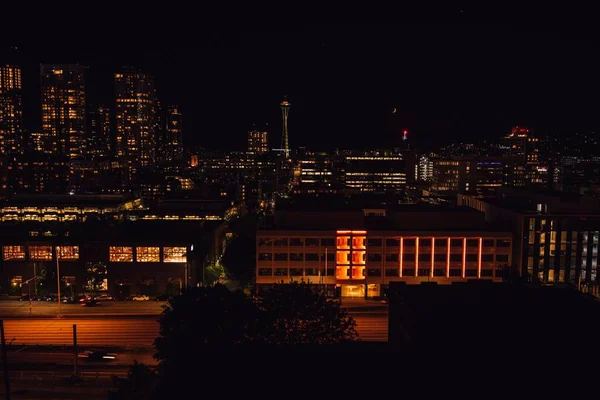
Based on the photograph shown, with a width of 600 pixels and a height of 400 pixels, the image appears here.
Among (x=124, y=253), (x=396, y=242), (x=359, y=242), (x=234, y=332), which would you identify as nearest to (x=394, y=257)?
(x=396, y=242)

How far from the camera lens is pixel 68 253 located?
44688mm

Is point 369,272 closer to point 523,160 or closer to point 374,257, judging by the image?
point 374,257

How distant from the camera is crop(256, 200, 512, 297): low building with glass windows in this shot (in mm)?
45406

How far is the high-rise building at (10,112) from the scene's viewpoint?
16875 centimetres

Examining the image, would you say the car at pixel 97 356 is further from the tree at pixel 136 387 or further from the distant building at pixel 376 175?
the distant building at pixel 376 175

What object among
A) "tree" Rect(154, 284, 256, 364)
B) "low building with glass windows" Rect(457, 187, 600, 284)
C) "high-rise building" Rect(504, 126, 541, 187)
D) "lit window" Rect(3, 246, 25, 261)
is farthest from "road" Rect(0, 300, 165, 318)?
"high-rise building" Rect(504, 126, 541, 187)

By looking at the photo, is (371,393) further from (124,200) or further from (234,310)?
(124,200)

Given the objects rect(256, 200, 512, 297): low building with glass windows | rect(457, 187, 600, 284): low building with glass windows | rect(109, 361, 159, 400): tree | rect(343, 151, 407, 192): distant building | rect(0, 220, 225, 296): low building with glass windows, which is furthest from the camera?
rect(343, 151, 407, 192): distant building

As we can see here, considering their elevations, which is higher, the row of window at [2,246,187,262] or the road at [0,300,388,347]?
the row of window at [2,246,187,262]

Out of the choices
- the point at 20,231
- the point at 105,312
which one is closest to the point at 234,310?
the point at 105,312

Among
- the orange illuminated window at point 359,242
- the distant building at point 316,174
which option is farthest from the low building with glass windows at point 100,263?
the distant building at point 316,174

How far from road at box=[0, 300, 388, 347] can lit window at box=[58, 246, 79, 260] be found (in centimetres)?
435

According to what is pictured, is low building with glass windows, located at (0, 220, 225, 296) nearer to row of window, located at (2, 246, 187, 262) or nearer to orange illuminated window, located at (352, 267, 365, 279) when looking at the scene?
row of window, located at (2, 246, 187, 262)

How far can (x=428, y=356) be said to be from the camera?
1744 cm
